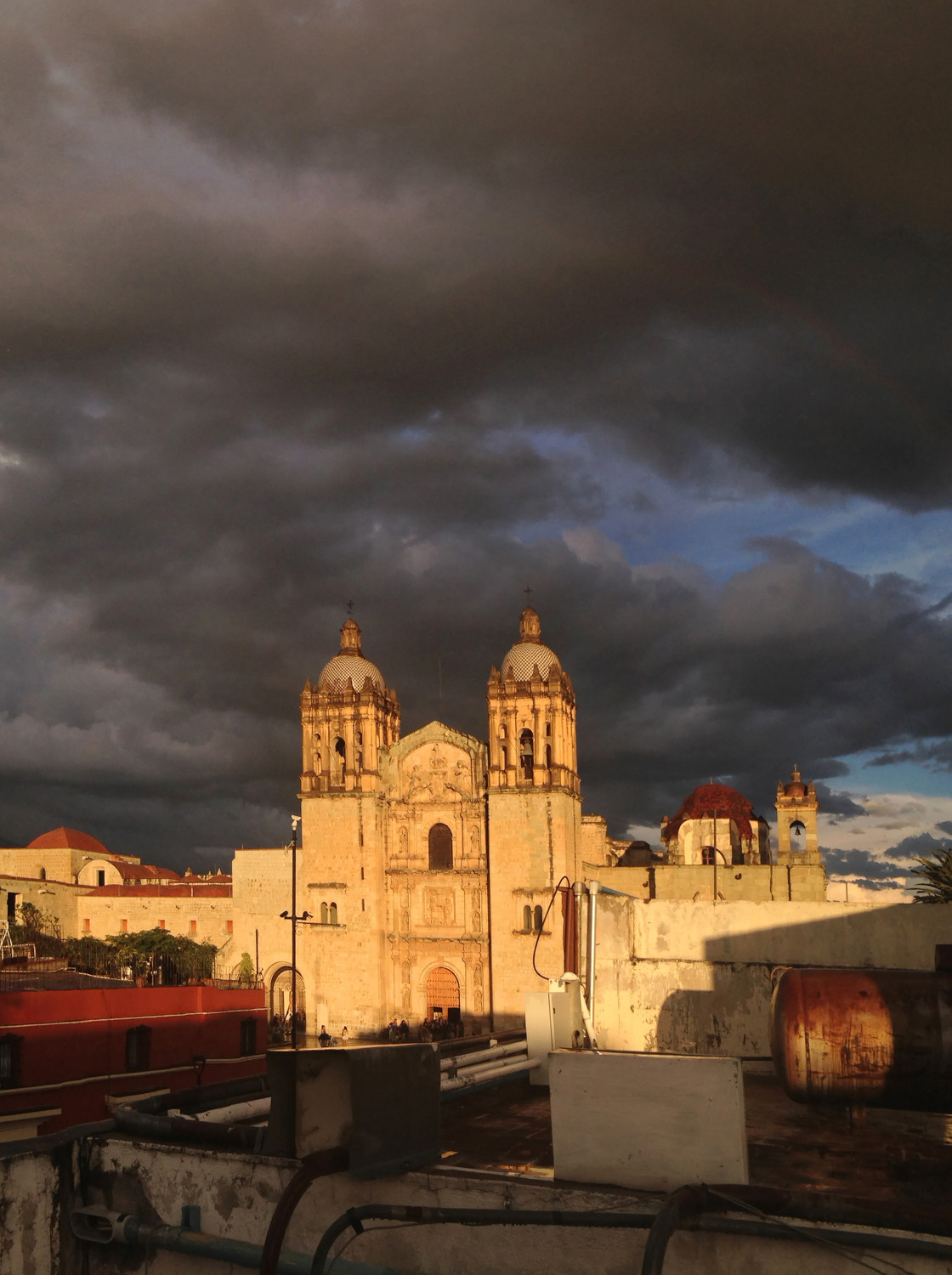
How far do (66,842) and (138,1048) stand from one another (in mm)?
46812

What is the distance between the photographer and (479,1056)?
11734mm

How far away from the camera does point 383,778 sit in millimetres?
44188

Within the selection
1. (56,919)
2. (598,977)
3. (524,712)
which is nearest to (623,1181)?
(598,977)

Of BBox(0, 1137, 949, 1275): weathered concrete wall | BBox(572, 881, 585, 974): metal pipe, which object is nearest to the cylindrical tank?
BBox(0, 1137, 949, 1275): weathered concrete wall

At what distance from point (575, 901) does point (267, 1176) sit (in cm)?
1047

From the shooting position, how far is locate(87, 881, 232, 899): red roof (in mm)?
51656

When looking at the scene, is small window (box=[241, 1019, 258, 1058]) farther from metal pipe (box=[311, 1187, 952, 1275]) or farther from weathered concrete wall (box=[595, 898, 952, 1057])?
metal pipe (box=[311, 1187, 952, 1275])

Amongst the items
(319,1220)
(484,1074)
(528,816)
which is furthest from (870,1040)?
(528,816)

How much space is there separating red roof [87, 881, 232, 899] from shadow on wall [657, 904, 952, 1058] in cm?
3767

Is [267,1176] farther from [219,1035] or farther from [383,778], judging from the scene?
[383,778]

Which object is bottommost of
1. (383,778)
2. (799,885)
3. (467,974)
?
(467,974)

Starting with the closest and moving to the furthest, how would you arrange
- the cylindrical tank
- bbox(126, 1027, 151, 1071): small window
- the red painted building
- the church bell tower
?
the cylindrical tank → the red painted building → bbox(126, 1027, 151, 1071): small window → the church bell tower

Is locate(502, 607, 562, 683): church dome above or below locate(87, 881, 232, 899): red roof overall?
above

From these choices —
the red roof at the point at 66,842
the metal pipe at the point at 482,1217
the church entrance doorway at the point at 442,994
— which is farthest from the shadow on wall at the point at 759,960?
the red roof at the point at 66,842
